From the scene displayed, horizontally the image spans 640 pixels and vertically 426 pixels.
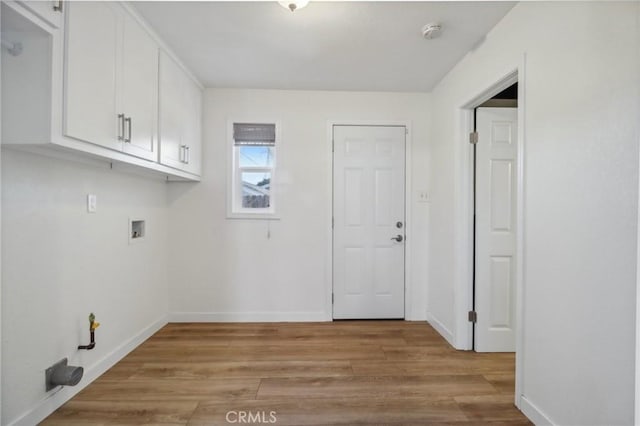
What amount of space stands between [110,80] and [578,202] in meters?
2.52

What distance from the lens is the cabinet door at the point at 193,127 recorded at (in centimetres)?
280

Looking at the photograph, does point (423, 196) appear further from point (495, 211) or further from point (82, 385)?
point (82, 385)

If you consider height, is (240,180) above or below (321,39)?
below

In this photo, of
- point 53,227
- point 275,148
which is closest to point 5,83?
point 53,227

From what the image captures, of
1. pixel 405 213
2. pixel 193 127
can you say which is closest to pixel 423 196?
pixel 405 213

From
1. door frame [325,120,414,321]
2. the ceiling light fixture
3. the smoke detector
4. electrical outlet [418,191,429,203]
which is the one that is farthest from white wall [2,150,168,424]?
electrical outlet [418,191,429,203]

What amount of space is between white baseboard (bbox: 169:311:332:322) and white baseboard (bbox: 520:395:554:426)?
1.82m

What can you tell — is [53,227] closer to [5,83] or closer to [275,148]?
[5,83]

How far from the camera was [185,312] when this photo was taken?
320 centimetres

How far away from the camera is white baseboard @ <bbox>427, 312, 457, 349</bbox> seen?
107 inches

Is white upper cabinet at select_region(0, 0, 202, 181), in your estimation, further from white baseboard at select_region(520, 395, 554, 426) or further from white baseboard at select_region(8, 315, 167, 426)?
white baseboard at select_region(520, 395, 554, 426)

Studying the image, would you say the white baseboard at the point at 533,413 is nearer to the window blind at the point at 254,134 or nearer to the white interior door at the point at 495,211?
the white interior door at the point at 495,211

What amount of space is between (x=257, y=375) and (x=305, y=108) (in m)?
2.55

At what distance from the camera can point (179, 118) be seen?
2648 mm
